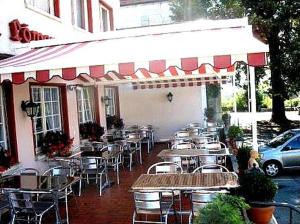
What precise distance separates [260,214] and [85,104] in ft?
39.4

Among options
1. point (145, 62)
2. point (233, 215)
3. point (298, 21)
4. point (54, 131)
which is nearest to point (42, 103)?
point (54, 131)

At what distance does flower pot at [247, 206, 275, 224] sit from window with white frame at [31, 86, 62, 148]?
303 inches

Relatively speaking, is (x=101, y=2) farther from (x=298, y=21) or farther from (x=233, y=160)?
(x=298, y=21)

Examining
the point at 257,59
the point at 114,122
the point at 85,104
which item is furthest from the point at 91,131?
the point at 257,59

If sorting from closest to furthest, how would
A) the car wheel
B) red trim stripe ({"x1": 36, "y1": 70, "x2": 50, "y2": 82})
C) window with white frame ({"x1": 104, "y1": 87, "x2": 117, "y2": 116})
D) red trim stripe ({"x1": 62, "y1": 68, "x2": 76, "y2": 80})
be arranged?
red trim stripe ({"x1": 62, "y1": 68, "x2": 76, "y2": 80})
red trim stripe ({"x1": 36, "y1": 70, "x2": 50, "y2": 82})
the car wheel
window with white frame ({"x1": 104, "y1": 87, "x2": 117, "y2": 116})

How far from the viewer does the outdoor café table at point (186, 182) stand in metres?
7.15

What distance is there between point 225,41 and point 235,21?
268cm

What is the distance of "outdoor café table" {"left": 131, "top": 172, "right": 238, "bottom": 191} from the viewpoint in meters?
7.15

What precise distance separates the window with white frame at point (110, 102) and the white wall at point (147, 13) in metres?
17.1

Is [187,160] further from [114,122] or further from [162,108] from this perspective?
[162,108]

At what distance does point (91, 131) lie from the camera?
647 inches

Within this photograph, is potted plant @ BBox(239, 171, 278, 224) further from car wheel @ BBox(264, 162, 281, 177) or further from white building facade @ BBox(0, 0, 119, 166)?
car wheel @ BBox(264, 162, 281, 177)

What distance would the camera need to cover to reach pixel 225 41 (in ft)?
27.0

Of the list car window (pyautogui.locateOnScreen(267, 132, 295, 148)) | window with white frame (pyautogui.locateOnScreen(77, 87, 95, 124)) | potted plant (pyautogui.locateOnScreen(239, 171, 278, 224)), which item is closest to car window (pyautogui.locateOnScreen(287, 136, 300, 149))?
car window (pyautogui.locateOnScreen(267, 132, 295, 148))
